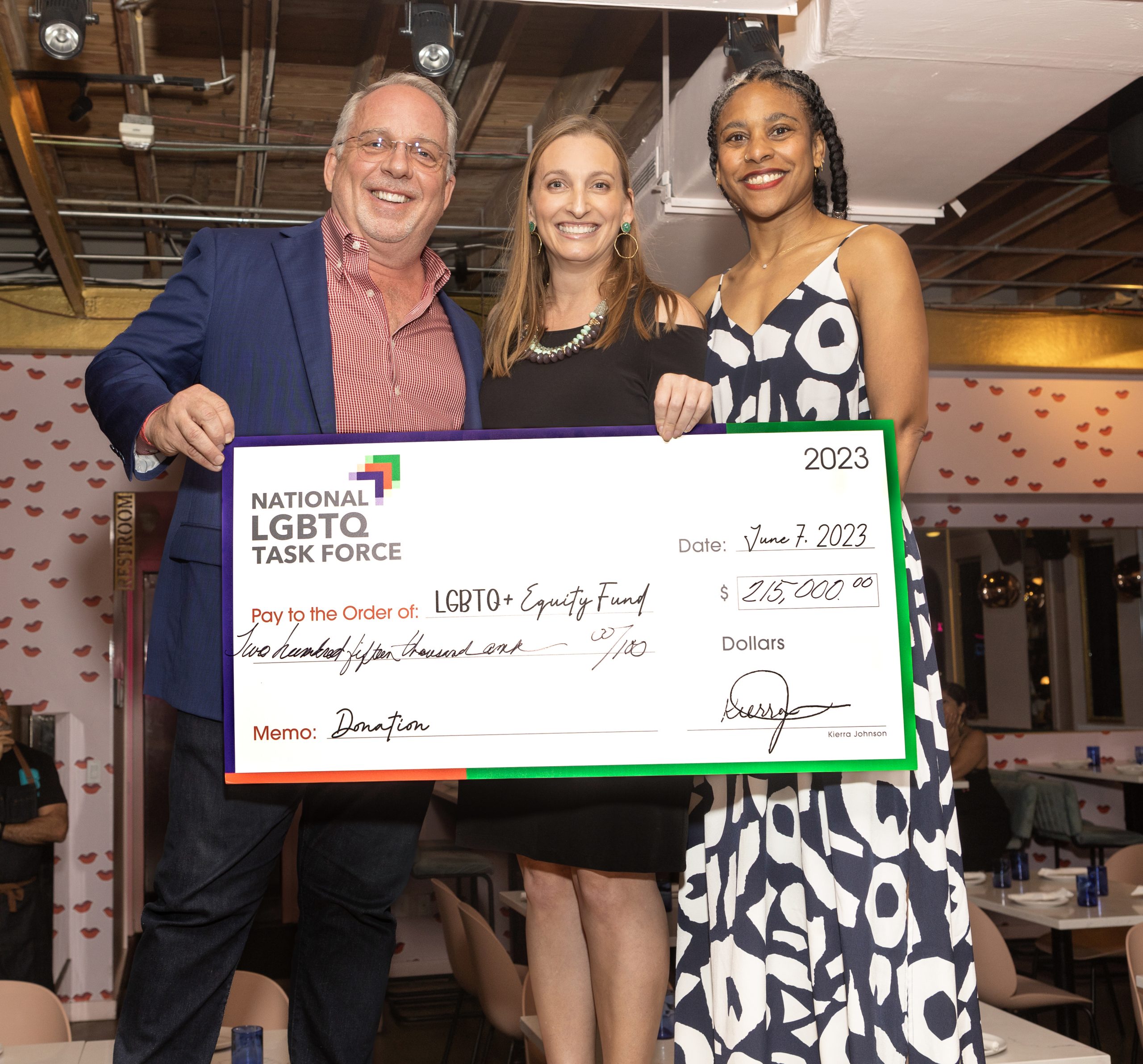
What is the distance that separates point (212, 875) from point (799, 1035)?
94 cm

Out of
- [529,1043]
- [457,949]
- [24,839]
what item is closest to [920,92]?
[529,1043]

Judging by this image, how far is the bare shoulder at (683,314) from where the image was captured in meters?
1.88

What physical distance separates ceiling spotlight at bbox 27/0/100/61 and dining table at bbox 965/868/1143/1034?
441 centimetres

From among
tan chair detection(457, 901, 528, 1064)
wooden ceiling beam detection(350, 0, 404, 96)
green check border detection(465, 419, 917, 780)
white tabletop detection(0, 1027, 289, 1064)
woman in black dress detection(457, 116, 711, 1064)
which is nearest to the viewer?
green check border detection(465, 419, 917, 780)

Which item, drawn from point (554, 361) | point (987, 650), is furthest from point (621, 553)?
point (987, 650)

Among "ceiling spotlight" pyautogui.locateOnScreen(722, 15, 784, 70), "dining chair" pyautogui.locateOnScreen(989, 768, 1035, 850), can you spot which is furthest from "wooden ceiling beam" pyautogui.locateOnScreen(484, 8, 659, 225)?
"dining chair" pyautogui.locateOnScreen(989, 768, 1035, 850)

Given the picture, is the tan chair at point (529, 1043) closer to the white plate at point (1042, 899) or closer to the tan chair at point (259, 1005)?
the tan chair at point (259, 1005)

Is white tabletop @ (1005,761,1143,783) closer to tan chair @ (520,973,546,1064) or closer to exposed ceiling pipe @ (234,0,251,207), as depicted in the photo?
tan chair @ (520,973,546,1064)

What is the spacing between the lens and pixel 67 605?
20.9 feet

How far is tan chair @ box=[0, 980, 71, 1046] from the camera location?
321 centimetres

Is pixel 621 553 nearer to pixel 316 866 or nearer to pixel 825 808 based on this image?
pixel 825 808

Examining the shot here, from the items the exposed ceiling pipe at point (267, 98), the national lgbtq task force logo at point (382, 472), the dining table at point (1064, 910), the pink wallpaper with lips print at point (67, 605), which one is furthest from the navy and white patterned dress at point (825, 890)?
the pink wallpaper with lips print at point (67, 605)

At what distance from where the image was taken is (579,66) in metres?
4.66

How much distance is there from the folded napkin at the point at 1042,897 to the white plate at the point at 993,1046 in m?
1.72
